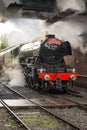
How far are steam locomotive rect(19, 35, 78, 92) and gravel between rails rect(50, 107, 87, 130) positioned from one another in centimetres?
464

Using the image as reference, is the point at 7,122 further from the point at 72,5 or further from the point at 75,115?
the point at 72,5

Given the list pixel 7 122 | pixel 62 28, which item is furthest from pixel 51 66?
pixel 7 122

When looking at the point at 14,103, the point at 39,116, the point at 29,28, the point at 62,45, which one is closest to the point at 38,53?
the point at 62,45

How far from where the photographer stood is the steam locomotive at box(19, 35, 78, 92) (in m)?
16.9

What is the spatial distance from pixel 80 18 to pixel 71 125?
7.33 metres

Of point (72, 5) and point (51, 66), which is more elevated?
point (72, 5)

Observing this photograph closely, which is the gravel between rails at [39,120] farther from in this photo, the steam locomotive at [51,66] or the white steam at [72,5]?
the steam locomotive at [51,66]

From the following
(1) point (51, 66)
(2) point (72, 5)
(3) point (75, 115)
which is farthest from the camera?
(1) point (51, 66)

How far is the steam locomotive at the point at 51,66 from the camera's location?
16.9 metres

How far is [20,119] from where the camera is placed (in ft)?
32.5

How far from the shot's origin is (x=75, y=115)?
10.9 meters

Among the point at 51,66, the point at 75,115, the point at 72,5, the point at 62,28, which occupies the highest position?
the point at 72,5

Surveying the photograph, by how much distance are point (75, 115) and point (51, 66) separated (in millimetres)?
6897

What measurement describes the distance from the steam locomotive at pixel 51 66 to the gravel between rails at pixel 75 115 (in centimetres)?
464
